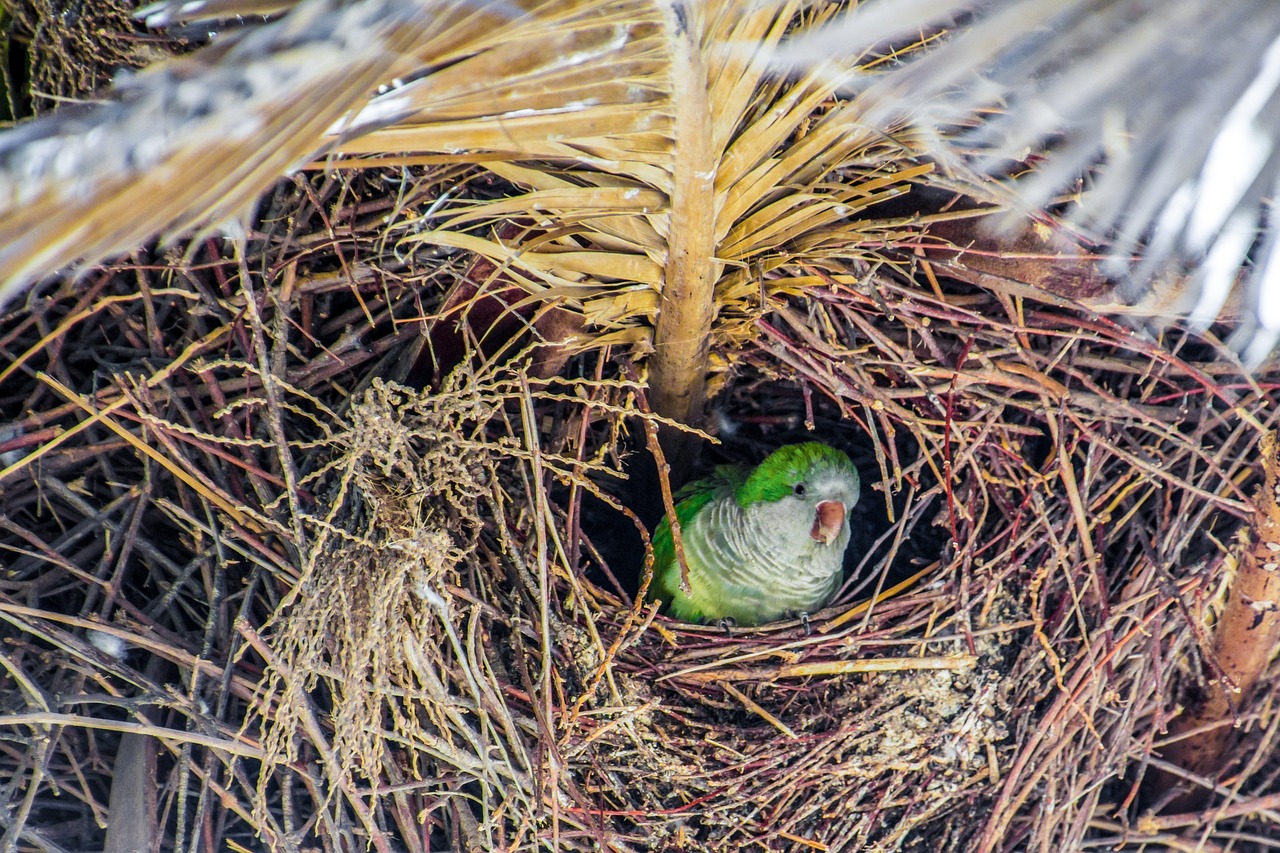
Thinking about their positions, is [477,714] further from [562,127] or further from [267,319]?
[562,127]

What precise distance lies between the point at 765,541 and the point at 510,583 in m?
0.73

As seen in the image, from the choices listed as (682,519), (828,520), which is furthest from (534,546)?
(828,520)

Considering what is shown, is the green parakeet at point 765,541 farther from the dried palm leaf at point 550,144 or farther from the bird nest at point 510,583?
the dried palm leaf at point 550,144

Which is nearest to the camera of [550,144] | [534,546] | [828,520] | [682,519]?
[550,144]

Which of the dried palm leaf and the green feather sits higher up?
the dried palm leaf

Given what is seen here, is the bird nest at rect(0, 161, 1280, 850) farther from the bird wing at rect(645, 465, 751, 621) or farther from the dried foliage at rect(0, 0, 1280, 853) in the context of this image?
the bird wing at rect(645, 465, 751, 621)

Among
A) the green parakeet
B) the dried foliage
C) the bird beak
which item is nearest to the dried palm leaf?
the dried foliage

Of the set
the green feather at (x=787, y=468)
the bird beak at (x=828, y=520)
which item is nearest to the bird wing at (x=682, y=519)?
the green feather at (x=787, y=468)

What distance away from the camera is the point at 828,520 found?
2.70 m

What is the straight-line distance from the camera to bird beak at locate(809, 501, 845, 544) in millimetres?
2701

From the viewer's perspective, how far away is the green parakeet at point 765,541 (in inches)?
107

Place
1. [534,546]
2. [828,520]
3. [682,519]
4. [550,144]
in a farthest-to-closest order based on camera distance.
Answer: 1. [682,519]
2. [828,520]
3. [534,546]
4. [550,144]

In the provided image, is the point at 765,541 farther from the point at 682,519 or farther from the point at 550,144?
the point at 550,144

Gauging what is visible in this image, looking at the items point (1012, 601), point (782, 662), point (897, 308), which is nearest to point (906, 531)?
point (1012, 601)
